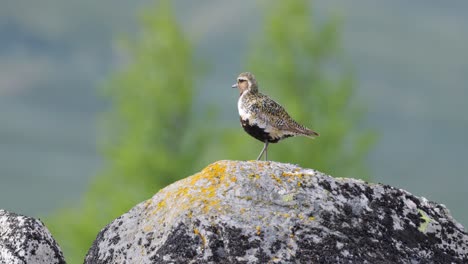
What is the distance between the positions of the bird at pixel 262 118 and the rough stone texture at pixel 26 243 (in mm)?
2460

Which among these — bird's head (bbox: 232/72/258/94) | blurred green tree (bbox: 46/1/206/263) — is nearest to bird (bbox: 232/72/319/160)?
bird's head (bbox: 232/72/258/94)

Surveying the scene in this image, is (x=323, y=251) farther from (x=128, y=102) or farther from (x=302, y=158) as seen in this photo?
(x=128, y=102)

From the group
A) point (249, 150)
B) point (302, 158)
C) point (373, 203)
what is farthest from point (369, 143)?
point (373, 203)

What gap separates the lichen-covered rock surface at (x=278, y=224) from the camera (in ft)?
16.6

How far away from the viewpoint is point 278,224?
5.15 metres

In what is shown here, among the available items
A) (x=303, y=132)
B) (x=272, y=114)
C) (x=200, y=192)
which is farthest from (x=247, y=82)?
(x=200, y=192)

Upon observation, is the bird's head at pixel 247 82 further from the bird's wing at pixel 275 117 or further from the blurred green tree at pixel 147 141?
the blurred green tree at pixel 147 141

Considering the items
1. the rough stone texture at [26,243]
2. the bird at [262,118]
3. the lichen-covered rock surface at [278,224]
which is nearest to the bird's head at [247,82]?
the bird at [262,118]

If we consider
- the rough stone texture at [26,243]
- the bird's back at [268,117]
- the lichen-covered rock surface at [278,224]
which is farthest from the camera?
the bird's back at [268,117]

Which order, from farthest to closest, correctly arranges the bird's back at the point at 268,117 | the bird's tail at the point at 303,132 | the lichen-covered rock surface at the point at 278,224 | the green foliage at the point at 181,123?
1. the green foliage at the point at 181,123
2. the bird's tail at the point at 303,132
3. the bird's back at the point at 268,117
4. the lichen-covered rock surface at the point at 278,224

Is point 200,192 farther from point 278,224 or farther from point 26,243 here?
point 26,243

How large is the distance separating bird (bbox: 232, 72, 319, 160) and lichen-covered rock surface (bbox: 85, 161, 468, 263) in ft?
5.47

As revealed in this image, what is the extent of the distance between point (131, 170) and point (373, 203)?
14677 mm

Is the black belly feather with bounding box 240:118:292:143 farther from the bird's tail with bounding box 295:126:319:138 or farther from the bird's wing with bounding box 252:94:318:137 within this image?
the bird's tail with bounding box 295:126:319:138
